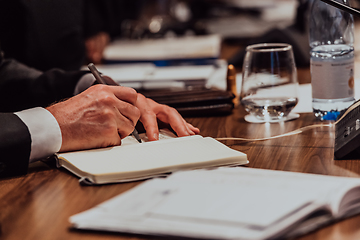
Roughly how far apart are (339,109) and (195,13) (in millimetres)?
2844

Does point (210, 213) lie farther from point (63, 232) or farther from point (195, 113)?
point (195, 113)

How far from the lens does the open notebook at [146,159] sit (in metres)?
0.79

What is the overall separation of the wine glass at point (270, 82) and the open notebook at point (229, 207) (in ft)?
1.46

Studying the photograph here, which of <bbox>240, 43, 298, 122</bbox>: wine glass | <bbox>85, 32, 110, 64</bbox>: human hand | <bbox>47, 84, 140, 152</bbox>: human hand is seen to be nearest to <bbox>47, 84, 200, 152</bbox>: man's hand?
<bbox>47, 84, 140, 152</bbox>: human hand

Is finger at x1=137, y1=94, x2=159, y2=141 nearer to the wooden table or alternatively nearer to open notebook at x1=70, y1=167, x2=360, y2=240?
the wooden table

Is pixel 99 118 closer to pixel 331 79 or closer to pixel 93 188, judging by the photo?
pixel 93 188

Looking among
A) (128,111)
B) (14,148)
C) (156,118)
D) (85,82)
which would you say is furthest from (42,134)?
(85,82)

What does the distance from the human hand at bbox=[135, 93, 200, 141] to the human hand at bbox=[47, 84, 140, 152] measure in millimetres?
46

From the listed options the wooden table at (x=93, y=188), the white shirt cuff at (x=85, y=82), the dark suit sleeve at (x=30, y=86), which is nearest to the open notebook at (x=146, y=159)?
the wooden table at (x=93, y=188)

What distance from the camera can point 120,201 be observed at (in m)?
0.66

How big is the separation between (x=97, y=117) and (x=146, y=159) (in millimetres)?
161

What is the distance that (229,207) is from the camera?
1.97 feet

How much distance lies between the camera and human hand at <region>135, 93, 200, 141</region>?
1024 mm

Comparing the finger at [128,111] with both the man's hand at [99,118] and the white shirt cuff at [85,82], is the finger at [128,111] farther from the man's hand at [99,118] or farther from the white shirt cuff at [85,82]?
the white shirt cuff at [85,82]
